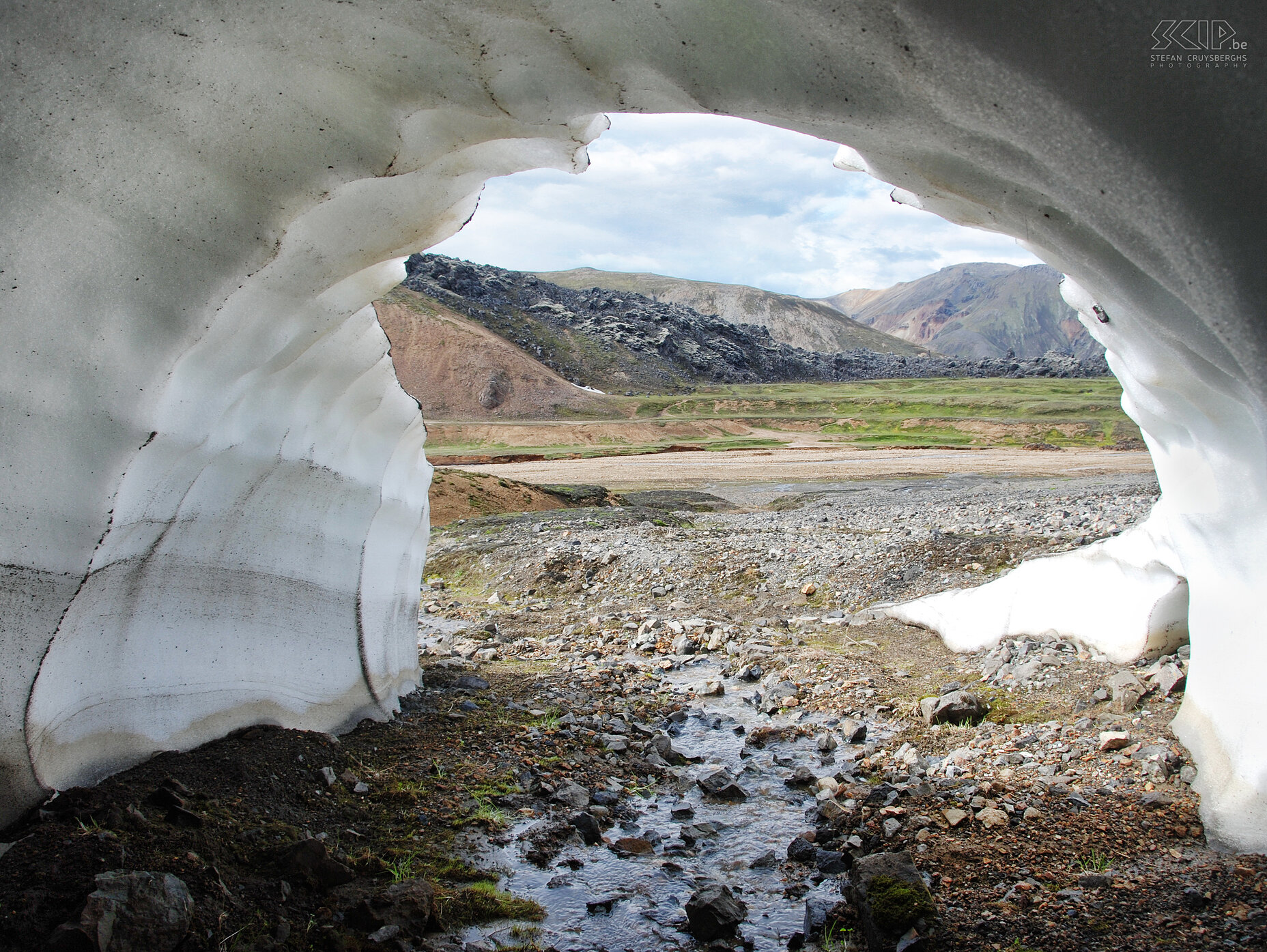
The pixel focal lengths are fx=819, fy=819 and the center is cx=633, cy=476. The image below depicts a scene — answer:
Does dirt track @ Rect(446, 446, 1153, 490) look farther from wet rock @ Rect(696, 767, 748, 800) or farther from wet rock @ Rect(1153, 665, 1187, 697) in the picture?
wet rock @ Rect(696, 767, 748, 800)

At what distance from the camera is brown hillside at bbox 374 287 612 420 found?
61.4 meters

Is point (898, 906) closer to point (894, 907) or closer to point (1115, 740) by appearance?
point (894, 907)

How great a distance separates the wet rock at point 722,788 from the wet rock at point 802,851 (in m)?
0.69

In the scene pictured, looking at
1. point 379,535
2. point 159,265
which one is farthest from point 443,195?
point 379,535

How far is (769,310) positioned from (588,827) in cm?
16701

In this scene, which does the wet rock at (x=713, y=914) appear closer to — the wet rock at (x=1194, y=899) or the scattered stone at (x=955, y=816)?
the scattered stone at (x=955, y=816)

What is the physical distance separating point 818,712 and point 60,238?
5.38 metres

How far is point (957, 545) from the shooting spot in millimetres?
9758

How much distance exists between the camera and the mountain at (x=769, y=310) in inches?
6201

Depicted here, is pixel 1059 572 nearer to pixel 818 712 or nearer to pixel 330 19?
pixel 818 712

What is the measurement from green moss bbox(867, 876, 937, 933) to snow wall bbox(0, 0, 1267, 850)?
1.40 m

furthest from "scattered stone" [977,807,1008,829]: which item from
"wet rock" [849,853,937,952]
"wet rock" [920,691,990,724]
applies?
"wet rock" [920,691,990,724]

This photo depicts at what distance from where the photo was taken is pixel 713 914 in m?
3.37

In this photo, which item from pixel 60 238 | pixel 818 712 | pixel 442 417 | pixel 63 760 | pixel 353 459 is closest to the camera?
pixel 60 238
